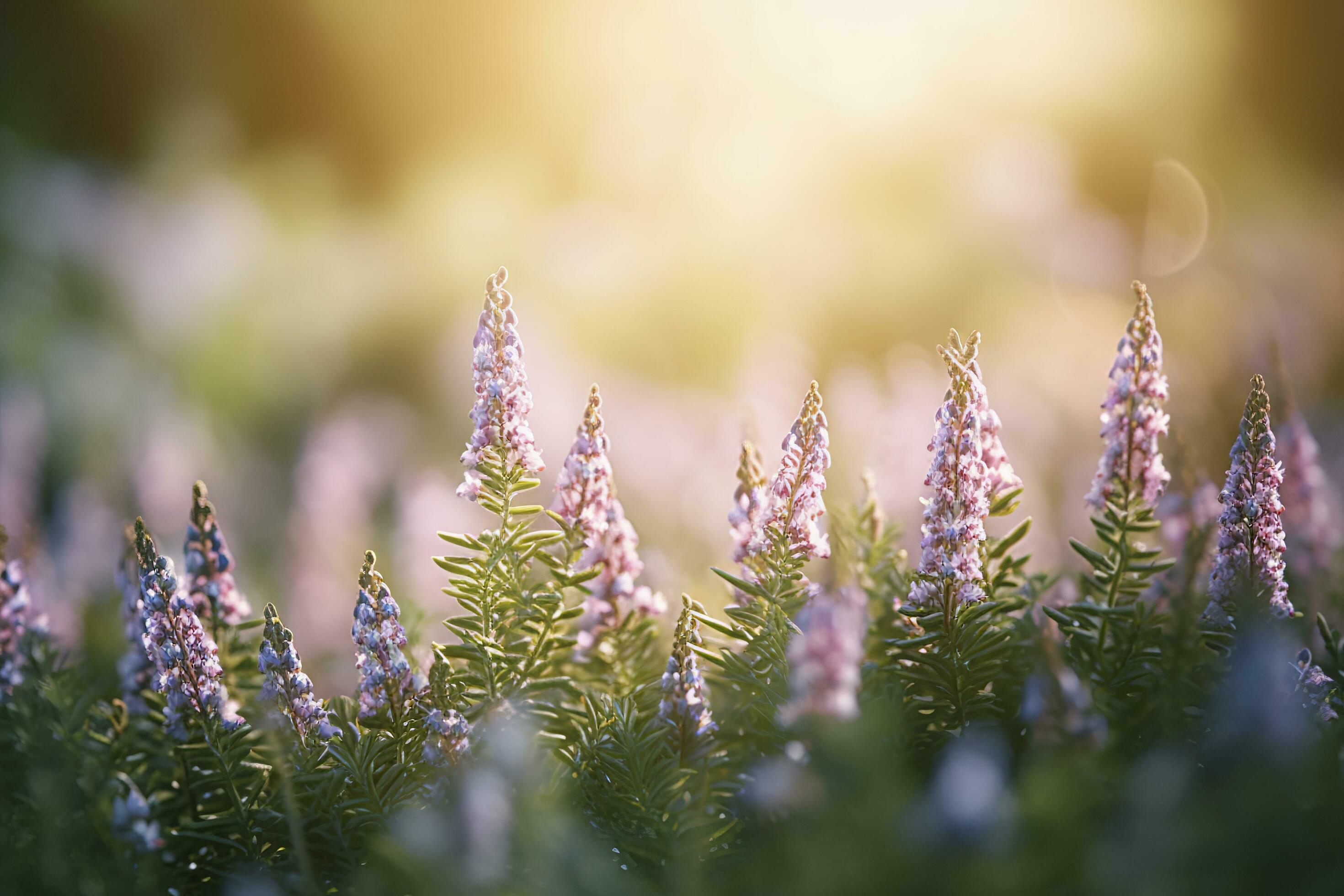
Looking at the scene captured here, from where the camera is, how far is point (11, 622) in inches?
81.3

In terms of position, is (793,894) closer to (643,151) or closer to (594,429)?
(594,429)

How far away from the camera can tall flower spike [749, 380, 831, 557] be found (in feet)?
5.85

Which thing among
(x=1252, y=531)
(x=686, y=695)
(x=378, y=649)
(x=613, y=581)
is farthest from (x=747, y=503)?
(x=1252, y=531)

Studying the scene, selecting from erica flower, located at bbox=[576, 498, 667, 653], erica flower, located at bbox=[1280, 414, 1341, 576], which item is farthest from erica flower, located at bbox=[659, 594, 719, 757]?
erica flower, located at bbox=[1280, 414, 1341, 576]

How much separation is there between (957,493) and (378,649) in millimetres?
1248

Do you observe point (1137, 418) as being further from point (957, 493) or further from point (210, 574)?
point (210, 574)

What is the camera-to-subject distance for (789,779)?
1.31 meters

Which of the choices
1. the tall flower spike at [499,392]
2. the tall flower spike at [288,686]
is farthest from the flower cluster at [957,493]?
the tall flower spike at [288,686]

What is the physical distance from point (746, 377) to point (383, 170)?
6.46 metres

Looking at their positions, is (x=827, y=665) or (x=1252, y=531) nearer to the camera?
(x=827, y=665)

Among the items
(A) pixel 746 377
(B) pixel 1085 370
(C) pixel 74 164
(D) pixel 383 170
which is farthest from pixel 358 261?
(B) pixel 1085 370

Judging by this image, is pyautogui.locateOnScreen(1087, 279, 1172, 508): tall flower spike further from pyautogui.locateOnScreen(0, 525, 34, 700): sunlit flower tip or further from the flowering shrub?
pyautogui.locateOnScreen(0, 525, 34, 700): sunlit flower tip

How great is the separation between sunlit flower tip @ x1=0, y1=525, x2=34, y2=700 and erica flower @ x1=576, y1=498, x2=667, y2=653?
1.41 m

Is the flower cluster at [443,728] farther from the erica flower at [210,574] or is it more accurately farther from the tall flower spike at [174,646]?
the erica flower at [210,574]
